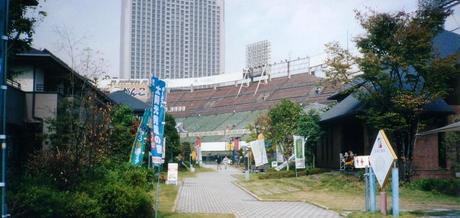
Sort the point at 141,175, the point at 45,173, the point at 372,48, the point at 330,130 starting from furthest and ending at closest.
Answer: the point at 330,130, the point at 372,48, the point at 141,175, the point at 45,173

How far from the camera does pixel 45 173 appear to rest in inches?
536

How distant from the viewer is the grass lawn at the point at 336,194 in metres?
18.7

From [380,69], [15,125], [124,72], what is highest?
[124,72]

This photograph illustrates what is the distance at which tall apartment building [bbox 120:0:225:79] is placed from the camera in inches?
5807

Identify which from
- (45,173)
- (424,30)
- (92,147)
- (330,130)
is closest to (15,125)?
(92,147)

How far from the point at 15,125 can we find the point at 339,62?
16010mm

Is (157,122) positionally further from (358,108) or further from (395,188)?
(358,108)

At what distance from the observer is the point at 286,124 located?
1764 inches

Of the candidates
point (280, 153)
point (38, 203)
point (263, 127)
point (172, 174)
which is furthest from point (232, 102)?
point (38, 203)

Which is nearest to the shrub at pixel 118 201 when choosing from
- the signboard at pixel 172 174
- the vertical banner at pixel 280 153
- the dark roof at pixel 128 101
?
the signboard at pixel 172 174

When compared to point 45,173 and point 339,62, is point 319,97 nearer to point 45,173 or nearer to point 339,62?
point 339,62

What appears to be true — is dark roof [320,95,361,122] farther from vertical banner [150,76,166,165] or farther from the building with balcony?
vertical banner [150,76,166,165]

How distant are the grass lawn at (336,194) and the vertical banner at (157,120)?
5.73 metres

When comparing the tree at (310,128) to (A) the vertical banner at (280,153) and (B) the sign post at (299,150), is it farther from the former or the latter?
(B) the sign post at (299,150)
